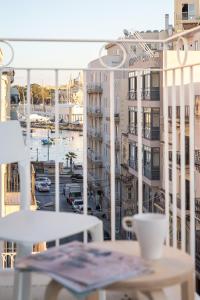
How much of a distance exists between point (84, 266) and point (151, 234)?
0.20 metres

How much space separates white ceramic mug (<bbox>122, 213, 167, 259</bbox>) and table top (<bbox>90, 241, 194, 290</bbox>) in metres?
0.03

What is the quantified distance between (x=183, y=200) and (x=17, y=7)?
16.6m

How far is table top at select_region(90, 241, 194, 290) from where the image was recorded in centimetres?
112

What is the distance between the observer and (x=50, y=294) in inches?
49.7

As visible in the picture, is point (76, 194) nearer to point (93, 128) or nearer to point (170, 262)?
point (93, 128)

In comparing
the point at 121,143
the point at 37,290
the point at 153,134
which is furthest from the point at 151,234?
the point at 121,143

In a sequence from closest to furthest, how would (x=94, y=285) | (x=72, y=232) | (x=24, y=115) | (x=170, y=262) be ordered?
(x=94, y=285) → (x=170, y=262) → (x=72, y=232) → (x=24, y=115)

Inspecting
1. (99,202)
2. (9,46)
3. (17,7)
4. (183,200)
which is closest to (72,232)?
(183,200)

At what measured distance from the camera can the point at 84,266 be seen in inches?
45.0

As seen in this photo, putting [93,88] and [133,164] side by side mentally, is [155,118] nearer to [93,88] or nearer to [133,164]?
[133,164]

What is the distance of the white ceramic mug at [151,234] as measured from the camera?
124 cm

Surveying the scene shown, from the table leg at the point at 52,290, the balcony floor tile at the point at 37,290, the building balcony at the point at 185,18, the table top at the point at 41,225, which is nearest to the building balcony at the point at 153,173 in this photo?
the building balcony at the point at 185,18

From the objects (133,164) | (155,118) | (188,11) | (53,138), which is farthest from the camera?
(188,11)

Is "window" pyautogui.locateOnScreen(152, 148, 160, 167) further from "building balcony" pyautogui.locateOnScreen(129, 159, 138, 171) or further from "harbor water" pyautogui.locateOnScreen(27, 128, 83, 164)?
"harbor water" pyautogui.locateOnScreen(27, 128, 83, 164)
